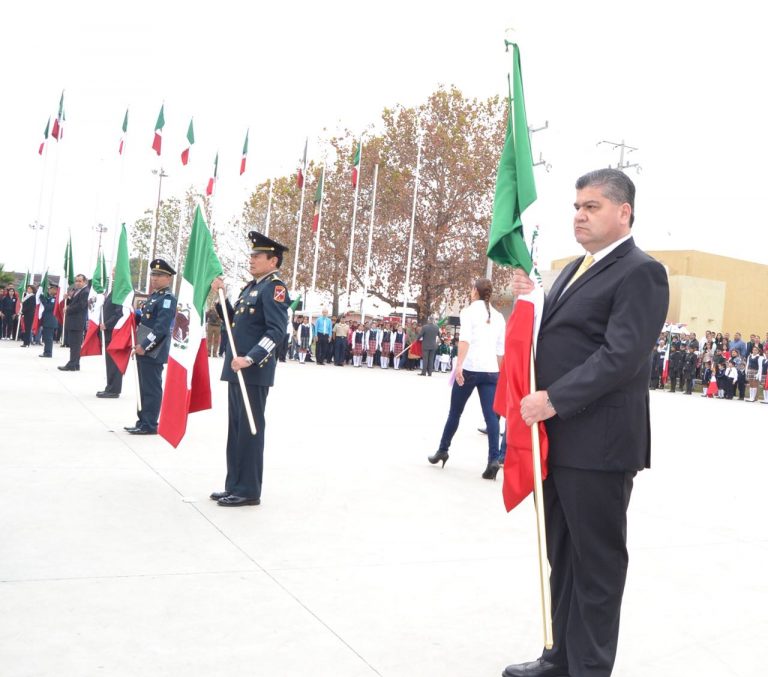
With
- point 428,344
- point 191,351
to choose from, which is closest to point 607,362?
point 191,351

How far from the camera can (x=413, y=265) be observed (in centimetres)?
3716

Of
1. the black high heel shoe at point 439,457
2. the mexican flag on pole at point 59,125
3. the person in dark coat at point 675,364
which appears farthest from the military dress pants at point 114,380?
the person in dark coat at point 675,364

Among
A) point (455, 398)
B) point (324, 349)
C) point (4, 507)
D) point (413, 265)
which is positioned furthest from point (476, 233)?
point (4, 507)

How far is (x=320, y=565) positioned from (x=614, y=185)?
2.67 metres

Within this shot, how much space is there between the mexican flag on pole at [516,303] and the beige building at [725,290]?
41714mm

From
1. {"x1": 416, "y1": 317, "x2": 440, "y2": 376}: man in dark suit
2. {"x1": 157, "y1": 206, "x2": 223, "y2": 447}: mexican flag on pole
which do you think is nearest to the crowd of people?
{"x1": 416, "y1": 317, "x2": 440, "y2": 376}: man in dark suit

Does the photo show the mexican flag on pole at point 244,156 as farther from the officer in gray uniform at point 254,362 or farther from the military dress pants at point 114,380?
the officer in gray uniform at point 254,362

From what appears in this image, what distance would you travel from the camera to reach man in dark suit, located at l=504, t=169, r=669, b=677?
2.87 m

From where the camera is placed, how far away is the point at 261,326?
598cm

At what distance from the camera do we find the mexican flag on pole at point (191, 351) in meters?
6.51

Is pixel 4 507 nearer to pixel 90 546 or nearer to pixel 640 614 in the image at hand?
pixel 90 546

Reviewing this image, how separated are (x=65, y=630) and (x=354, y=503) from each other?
2942 millimetres

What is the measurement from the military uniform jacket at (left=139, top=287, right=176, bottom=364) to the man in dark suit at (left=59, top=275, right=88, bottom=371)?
6.84 m

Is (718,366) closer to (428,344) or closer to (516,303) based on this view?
(428,344)
